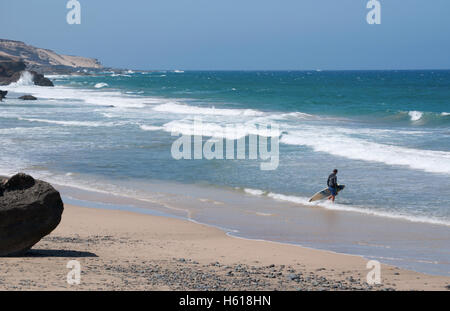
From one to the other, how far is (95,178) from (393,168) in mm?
9450

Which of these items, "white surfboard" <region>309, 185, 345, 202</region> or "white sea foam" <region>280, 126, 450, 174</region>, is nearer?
"white surfboard" <region>309, 185, 345, 202</region>

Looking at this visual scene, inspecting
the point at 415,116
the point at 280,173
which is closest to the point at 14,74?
the point at 415,116

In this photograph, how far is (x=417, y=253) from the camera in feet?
37.4

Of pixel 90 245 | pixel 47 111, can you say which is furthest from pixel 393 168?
pixel 47 111

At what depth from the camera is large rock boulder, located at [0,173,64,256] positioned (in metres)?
9.20

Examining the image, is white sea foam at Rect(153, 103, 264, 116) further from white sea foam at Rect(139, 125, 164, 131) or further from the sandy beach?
the sandy beach

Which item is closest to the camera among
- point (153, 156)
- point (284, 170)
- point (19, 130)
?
point (284, 170)

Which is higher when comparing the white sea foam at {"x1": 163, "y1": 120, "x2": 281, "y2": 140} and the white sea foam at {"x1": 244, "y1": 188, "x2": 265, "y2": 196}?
the white sea foam at {"x1": 163, "y1": 120, "x2": 281, "y2": 140}

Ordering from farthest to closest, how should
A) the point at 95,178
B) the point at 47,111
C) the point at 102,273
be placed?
the point at 47,111, the point at 95,178, the point at 102,273

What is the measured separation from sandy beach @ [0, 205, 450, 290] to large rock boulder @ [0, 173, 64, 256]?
0.93 ft

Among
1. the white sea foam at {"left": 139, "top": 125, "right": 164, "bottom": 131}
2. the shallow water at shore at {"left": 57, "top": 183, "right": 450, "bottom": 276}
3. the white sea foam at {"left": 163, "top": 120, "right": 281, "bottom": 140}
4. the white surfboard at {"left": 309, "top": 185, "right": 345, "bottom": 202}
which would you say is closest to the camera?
the shallow water at shore at {"left": 57, "top": 183, "right": 450, "bottom": 276}

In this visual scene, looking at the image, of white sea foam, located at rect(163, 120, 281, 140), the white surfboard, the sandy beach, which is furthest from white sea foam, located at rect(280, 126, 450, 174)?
the sandy beach

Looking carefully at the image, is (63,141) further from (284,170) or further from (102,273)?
(102,273)

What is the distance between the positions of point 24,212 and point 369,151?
1725 centimetres
